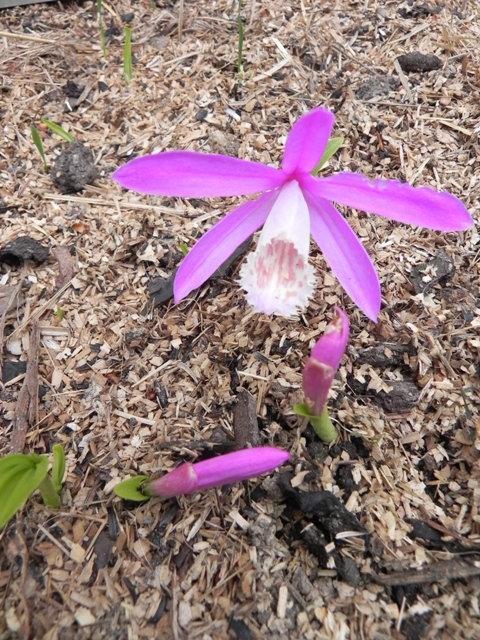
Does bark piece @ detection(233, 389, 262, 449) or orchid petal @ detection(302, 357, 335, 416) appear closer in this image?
orchid petal @ detection(302, 357, 335, 416)

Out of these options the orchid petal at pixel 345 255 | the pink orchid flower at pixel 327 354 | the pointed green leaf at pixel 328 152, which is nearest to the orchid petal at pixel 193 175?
the orchid petal at pixel 345 255

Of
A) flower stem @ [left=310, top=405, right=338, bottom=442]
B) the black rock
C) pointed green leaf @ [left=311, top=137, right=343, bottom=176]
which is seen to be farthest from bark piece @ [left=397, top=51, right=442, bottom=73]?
flower stem @ [left=310, top=405, right=338, bottom=442]

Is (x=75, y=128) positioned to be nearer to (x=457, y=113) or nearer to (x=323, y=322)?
(x=323, y=322)

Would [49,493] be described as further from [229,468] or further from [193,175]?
[193,175]

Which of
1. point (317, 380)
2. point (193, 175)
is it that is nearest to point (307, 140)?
point (193, 175)

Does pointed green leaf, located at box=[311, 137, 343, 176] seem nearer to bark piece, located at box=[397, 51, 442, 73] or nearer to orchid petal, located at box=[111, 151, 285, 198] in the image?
orchid petal, located at box=[111, 151, 285, 198]

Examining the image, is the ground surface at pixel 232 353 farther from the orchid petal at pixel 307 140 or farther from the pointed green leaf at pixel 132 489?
the orchid petal at pixel 307 140
